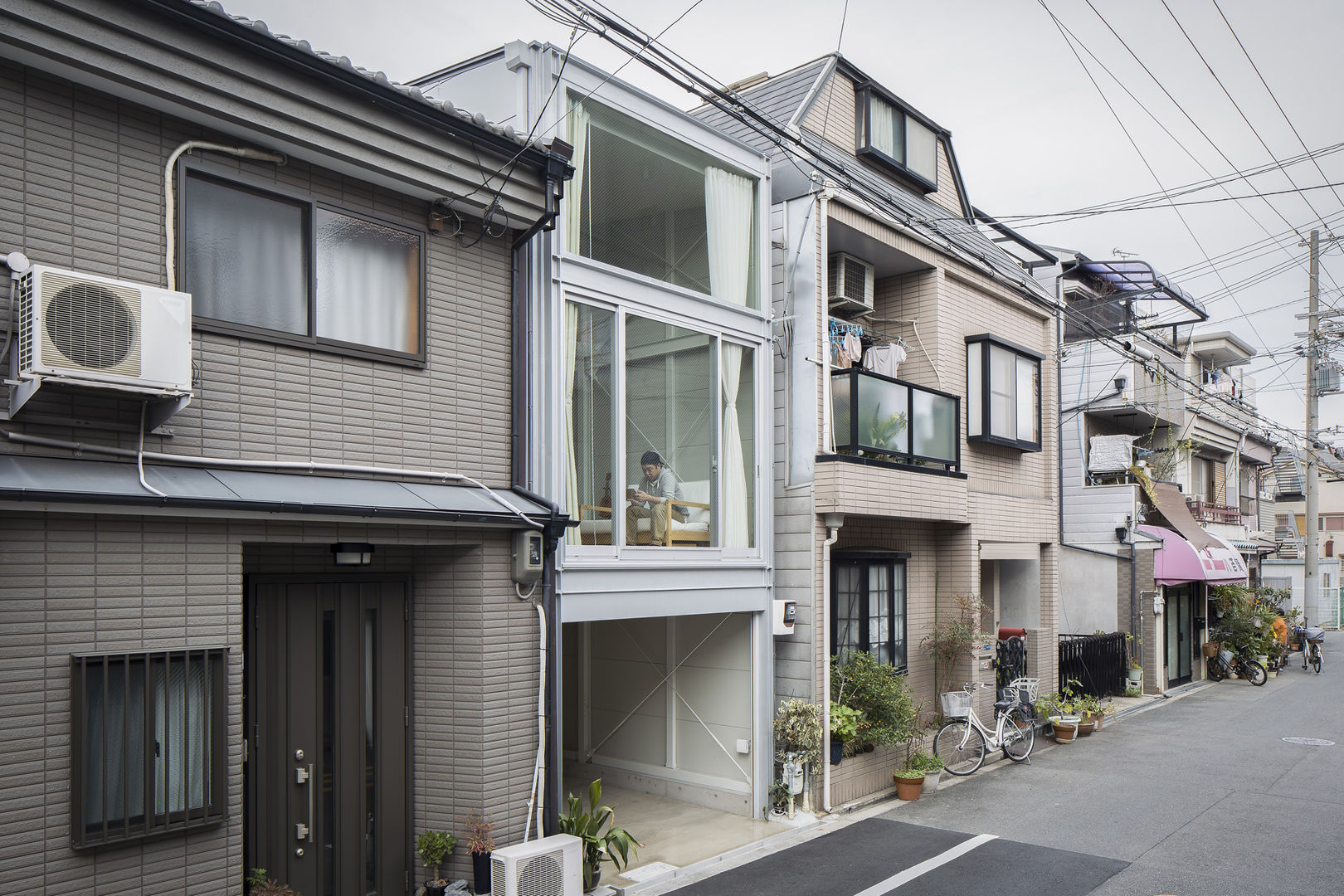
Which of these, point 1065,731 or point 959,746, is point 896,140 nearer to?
point 959,746

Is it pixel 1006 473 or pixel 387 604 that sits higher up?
pixel 1006 473

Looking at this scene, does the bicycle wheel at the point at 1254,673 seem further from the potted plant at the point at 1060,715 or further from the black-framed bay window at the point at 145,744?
the black-framed bay window at the point at 145,744

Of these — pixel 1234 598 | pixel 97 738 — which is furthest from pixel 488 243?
pixel 1234 598

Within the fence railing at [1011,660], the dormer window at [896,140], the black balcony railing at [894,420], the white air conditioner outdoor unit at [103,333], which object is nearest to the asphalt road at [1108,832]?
the fence railing at [1011,660]

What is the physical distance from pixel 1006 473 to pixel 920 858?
8226 mm

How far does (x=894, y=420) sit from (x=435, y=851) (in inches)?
321

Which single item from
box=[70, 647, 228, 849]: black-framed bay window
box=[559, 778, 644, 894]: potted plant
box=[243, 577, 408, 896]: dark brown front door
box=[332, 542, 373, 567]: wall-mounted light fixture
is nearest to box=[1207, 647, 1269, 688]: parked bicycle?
box=[559, 778, 644, 894]: potted plant

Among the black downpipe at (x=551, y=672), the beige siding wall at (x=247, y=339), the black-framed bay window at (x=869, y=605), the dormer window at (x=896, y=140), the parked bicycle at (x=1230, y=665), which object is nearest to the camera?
the beige siding wall at (x=247, y=339)

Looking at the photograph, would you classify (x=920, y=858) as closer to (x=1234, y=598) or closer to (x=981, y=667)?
(x=981, y=667)

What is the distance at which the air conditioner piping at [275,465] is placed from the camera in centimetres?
584

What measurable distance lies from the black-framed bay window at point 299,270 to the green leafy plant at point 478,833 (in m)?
3.87

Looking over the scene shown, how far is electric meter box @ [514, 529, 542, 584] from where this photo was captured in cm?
824

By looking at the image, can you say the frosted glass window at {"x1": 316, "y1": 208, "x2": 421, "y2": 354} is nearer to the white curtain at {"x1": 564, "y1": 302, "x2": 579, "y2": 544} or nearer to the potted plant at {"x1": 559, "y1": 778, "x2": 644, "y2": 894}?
the white curtain at {"x1": 564, "y1": 302, "x2": 579, "y2": 544}

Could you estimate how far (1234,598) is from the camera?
25922 millimetres
